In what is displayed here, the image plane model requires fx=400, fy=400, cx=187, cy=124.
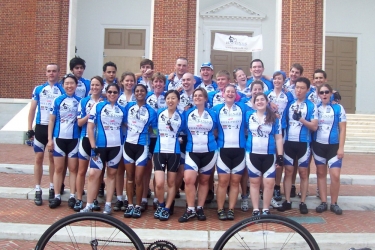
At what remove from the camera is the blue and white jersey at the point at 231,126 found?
6.27 meters

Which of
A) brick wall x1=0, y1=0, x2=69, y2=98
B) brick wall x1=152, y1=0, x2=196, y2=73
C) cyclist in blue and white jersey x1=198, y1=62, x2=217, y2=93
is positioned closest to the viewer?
cyclist in blue and white jersey x1=198, y1=62, x2=217, y2=93

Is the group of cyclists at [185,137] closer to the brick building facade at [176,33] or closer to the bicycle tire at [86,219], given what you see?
the bicycle tire at [86,219]

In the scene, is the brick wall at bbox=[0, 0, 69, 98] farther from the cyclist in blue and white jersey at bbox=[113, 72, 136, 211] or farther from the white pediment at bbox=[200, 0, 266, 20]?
the cyclist in blue and white jersey at bbox=[113, 72, 136, 211]

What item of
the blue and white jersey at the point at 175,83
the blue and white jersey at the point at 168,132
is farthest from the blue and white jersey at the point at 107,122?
the blue and white jersey at the point at 175,83

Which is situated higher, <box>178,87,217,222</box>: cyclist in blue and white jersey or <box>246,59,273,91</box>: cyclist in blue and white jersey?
<box>246,59,273,91</box>: cyclist in blue and white jersey

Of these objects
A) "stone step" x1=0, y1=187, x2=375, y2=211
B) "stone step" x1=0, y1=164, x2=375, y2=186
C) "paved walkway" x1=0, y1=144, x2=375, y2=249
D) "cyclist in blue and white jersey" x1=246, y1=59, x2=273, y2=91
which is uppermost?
"cyclist in blue and white jersey" x1=246, y1=59, x2=273, y2=91

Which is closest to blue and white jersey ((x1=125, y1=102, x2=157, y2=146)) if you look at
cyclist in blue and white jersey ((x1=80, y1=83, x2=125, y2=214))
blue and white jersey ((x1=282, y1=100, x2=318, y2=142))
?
cyclist in blue and white jersey ((x1=80, y1=83, x2=125, y2=214))

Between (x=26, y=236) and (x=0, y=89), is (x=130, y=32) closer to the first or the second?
(x=0, y=89)

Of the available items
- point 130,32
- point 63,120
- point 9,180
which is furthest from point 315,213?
point 130,32

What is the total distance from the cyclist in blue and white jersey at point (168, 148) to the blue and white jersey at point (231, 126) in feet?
2.15

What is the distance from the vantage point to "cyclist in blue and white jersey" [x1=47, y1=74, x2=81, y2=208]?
6.67 meters

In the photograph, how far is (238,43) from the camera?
56.3 ft

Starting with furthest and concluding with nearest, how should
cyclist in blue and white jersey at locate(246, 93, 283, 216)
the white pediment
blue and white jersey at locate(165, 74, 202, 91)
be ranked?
the white pediment
blue and white jersey at locate(165, 74, 202, 91)
cyclist in blue and white jersey at locate(246, 93, 283, 216)

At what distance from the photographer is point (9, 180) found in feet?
28.2
